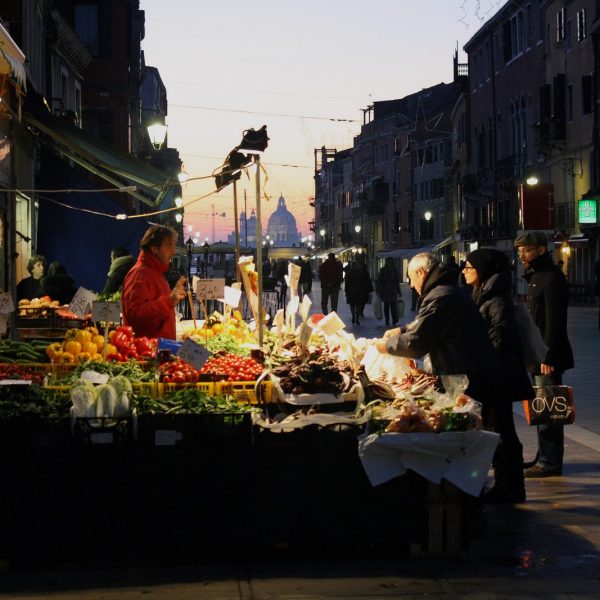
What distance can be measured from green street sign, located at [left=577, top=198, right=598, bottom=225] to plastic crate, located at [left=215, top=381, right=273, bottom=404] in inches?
1412

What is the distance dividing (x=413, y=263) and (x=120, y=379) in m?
2.12

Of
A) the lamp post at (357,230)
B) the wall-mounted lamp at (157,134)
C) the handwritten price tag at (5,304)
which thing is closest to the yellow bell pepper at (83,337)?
the handwritten price tag at (5,304)

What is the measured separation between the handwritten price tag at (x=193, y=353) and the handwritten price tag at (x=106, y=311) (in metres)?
1.79

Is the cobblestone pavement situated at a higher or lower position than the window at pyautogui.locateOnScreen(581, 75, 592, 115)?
lower

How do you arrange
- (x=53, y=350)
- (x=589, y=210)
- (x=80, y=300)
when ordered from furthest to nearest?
(x=589, y=210), (x=80, y=300), (x=53, y=350)

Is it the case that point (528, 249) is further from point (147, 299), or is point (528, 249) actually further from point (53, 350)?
point (53, 350)

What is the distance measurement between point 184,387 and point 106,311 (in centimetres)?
167

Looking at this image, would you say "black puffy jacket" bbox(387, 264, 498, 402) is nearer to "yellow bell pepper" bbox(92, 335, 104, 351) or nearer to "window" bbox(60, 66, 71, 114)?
"yellow bell pepper" bbox(92, 335, 104, 351)

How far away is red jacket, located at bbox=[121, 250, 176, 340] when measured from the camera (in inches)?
410

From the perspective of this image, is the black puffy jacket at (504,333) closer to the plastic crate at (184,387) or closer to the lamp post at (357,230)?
the plastic crate at (184,387)

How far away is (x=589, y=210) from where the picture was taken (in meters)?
42.7

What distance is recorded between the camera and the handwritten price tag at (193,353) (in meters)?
7.97

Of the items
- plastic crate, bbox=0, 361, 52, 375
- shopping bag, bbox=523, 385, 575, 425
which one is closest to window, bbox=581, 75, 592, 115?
shopping bag, bbox=523, 385, 575, 425

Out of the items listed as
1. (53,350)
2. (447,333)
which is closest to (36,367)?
(53,350)
